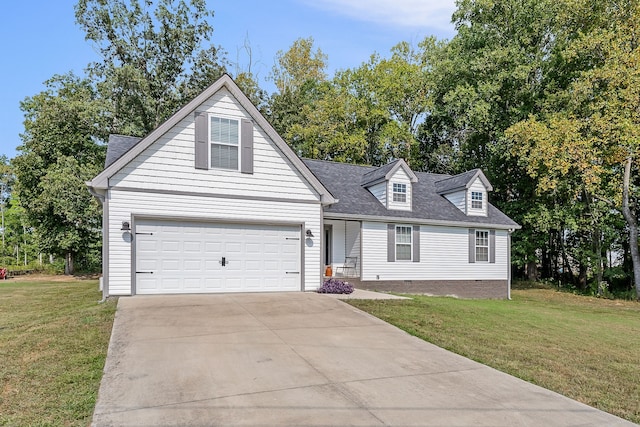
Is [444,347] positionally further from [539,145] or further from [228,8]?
[539,145]

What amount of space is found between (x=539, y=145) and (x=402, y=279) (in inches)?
421

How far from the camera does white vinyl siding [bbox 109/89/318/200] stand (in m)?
11.4

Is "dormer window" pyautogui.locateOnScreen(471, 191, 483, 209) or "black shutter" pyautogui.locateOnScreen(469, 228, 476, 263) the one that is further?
"dormer window" pyautogui.locateOnScreen(471, 191, 483, 209)

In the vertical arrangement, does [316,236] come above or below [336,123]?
below

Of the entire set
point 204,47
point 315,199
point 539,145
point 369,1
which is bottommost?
point 315,199

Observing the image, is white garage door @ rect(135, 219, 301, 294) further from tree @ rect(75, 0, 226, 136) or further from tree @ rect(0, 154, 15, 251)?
tree @ rect(0, 154, 15, 251)

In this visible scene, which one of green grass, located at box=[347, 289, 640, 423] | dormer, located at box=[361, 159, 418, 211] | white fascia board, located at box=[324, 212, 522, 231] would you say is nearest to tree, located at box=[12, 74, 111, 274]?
white fascia board, located at box=[324, 212, 522, 231]

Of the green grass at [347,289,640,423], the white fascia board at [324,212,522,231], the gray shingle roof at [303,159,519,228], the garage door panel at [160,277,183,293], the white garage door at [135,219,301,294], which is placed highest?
the gray shingle roof at [303,159,519,228]

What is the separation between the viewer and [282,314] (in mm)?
9195

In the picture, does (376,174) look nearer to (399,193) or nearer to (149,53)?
(399,193)

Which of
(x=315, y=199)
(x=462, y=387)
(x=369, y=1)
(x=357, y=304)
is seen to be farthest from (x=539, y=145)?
(x=462, y=387)

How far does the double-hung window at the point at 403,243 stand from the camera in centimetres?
1709

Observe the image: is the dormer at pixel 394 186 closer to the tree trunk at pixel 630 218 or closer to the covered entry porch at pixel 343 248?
the covered entry porch at pixel 343 248

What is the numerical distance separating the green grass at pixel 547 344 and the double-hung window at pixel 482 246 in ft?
19.7
